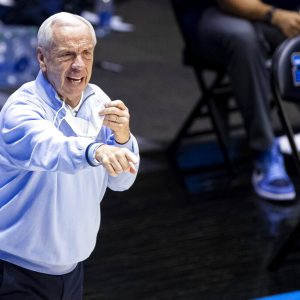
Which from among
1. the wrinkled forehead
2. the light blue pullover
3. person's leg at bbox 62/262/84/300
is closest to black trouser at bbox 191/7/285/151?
person's leg at bbox 62/262/84/300

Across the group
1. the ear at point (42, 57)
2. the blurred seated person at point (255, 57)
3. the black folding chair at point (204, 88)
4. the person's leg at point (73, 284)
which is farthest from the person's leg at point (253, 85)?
A: the ear at point (42, 57)

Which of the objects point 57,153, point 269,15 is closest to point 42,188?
point 57,153

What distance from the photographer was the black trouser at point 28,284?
1945 millimetres

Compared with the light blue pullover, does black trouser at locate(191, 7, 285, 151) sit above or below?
below

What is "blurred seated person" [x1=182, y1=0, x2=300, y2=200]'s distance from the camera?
4242mm

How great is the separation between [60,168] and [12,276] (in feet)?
1.21

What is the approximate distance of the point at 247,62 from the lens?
167 inches

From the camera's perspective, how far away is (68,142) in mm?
1697

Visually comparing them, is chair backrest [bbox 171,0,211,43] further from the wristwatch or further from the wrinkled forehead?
the wrinkled forehead

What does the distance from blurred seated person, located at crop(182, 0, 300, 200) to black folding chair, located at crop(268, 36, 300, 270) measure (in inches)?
30.1

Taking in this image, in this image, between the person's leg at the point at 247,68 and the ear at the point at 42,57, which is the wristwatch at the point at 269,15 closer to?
the person's leg at the point at 247,68

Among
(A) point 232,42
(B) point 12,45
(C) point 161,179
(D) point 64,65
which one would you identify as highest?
(D) point 64,65

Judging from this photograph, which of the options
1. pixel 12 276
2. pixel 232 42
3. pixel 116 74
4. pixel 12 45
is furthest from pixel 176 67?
pixel 12 276

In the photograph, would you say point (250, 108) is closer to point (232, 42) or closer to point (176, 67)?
point (232, 42)
